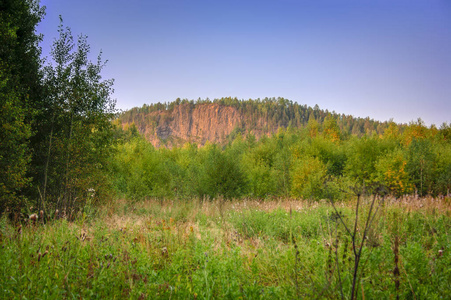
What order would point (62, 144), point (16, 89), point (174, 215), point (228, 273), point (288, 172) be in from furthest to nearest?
1. point (288, 172)
2. point (62, 144)
3. point (16, 89)
4. point (174, 215)
5. point (228, 273)

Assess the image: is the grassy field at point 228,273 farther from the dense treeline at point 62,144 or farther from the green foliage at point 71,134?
→ the green foliage at point 71,134

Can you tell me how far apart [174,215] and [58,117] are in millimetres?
8041

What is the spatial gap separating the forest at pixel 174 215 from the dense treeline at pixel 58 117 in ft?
0.22

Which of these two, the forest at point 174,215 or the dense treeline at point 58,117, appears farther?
the dense treeline at point 58,117

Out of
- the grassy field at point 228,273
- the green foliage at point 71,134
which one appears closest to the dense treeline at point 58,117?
the green foliage at point 71,134

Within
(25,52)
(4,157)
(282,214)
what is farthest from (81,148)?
(282,214)

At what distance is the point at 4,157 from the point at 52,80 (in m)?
5.17

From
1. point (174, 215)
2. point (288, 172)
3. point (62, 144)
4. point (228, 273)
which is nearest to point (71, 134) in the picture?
point (62, 144)

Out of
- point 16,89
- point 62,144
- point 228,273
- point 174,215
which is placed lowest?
point 174,215

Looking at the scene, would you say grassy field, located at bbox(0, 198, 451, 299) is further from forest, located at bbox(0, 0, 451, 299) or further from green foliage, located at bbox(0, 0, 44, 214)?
green foliage, located at bbox(0, 0, 44, 214)

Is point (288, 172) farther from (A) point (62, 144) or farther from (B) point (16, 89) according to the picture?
(B) point (16, 89)

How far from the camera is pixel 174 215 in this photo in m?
10.0

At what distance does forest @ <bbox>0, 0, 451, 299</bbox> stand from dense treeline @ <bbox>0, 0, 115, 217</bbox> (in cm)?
7

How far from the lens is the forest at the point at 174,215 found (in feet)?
8.42
